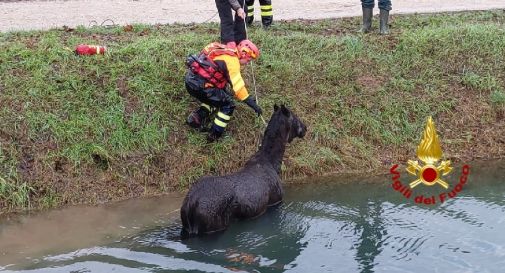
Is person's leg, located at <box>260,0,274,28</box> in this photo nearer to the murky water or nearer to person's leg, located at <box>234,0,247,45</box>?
person's leg, located at <box>234,0,247,45</box>

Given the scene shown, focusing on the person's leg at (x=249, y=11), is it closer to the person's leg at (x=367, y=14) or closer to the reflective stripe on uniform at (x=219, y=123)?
the person's leg at (x=367, y=14)

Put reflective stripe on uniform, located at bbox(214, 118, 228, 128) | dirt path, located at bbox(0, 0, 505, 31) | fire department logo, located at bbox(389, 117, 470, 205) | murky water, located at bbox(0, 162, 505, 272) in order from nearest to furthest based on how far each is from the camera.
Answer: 1. fire department logo, located at bbox(389, 117, 470, 205)
2. murky water, located at bbox(0, 162, 505, 272)
3. reflective stripe on uniform, located at bbox(214, 118, 228, 128)
4. dirt path, located at bbox(0, 0, 505, 31)

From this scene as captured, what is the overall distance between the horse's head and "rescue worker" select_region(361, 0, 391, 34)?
13.5 feet

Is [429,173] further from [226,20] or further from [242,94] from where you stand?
[226,20]

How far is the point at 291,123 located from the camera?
342 inches

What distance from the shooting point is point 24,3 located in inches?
591

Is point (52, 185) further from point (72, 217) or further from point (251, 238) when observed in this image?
point (251, 238)

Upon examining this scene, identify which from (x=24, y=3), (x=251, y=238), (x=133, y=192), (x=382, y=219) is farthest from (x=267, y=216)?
(x=24, y=3)

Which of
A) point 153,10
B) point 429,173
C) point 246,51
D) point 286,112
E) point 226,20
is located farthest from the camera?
point 153,10

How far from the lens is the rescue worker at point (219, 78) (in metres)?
8.80

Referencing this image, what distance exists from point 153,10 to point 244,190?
7.67 meters

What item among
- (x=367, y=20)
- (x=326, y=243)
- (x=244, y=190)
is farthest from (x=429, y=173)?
(x=367, y=20)

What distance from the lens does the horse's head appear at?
8.59 metres

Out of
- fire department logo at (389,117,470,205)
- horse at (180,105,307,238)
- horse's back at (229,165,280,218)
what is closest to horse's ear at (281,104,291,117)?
horse at (180,105,307,238)
